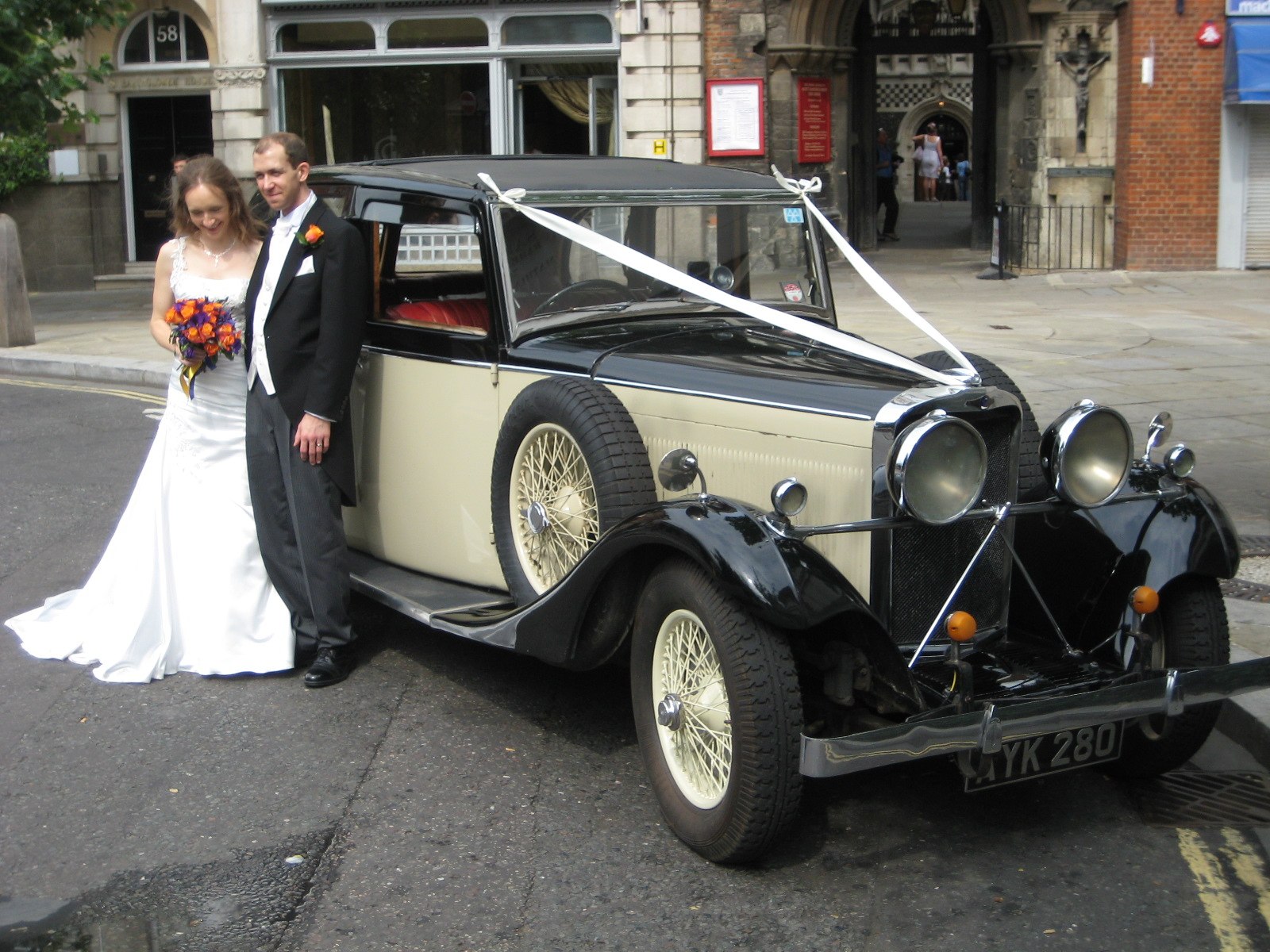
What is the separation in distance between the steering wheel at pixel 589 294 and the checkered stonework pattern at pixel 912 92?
130 feet

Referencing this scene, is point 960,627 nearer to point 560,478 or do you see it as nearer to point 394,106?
point 560,478

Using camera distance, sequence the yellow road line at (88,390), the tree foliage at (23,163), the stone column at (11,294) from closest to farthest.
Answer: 1. the yellow road line at (88,390)
2. the stone column at (11,294)
3. the tree foliage at (23,163)

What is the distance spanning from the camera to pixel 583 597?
4.12m

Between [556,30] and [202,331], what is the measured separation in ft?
50.0

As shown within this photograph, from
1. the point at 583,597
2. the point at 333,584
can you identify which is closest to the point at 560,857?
the point at 583,597

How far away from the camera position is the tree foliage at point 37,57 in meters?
14.6

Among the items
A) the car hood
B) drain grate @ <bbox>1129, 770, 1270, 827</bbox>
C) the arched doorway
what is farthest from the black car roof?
the arched doorway

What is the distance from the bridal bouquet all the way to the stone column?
10101 mm

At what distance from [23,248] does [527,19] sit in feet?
25.5

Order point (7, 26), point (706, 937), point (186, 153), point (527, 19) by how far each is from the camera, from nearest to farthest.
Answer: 1. point (706, 937)
2. point (7, 26)
3. point (527, 19)
4. point (186, 153)

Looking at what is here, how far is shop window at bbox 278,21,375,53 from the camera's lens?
64.7 feet

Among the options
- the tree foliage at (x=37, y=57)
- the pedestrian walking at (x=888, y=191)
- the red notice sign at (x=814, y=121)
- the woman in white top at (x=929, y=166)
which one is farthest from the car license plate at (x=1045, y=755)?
the woman in white top at (x=929, y=166)

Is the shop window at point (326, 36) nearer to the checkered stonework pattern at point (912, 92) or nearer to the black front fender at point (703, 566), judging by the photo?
the black front fender at point (703, 566)

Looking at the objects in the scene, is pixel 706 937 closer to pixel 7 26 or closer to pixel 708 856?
pixel 708 856
